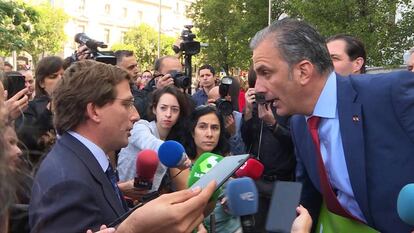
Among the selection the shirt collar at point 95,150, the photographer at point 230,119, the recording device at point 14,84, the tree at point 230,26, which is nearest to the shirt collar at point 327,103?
the shirt collar at point 95,150

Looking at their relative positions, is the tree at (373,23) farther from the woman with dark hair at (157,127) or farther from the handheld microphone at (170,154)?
the handheld microphone at (170,154)

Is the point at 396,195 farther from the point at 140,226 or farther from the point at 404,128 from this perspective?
the point at 140,226

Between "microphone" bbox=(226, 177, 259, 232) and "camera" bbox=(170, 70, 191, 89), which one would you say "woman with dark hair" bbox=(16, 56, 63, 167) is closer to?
"camera" bbox=(170, 70, 191, 89)

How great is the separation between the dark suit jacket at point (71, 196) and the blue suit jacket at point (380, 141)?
43.9 inches

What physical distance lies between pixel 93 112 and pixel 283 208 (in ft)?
3.40

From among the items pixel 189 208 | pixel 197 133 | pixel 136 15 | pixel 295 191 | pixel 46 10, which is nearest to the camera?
pixel 189 208

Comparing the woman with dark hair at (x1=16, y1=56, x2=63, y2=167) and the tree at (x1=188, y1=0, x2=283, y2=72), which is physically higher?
the tree at (x1=188, y1=0, x2=283, y2=72)

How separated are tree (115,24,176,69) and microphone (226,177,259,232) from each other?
54.6 metres

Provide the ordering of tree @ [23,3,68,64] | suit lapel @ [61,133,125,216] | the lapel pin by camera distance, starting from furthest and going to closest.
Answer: tree @ [23,3,68,64]
the lapel pin
suit lapel @ [61,133,125,216]

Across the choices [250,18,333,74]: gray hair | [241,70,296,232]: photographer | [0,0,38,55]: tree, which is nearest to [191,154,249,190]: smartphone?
[250,18,333,74]: gray hair

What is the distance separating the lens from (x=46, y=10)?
4612cm

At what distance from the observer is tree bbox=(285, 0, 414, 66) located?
1784 centimetres

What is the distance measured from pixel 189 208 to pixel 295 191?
601 millimetres

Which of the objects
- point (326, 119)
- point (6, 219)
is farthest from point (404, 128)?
point (6, 219)
